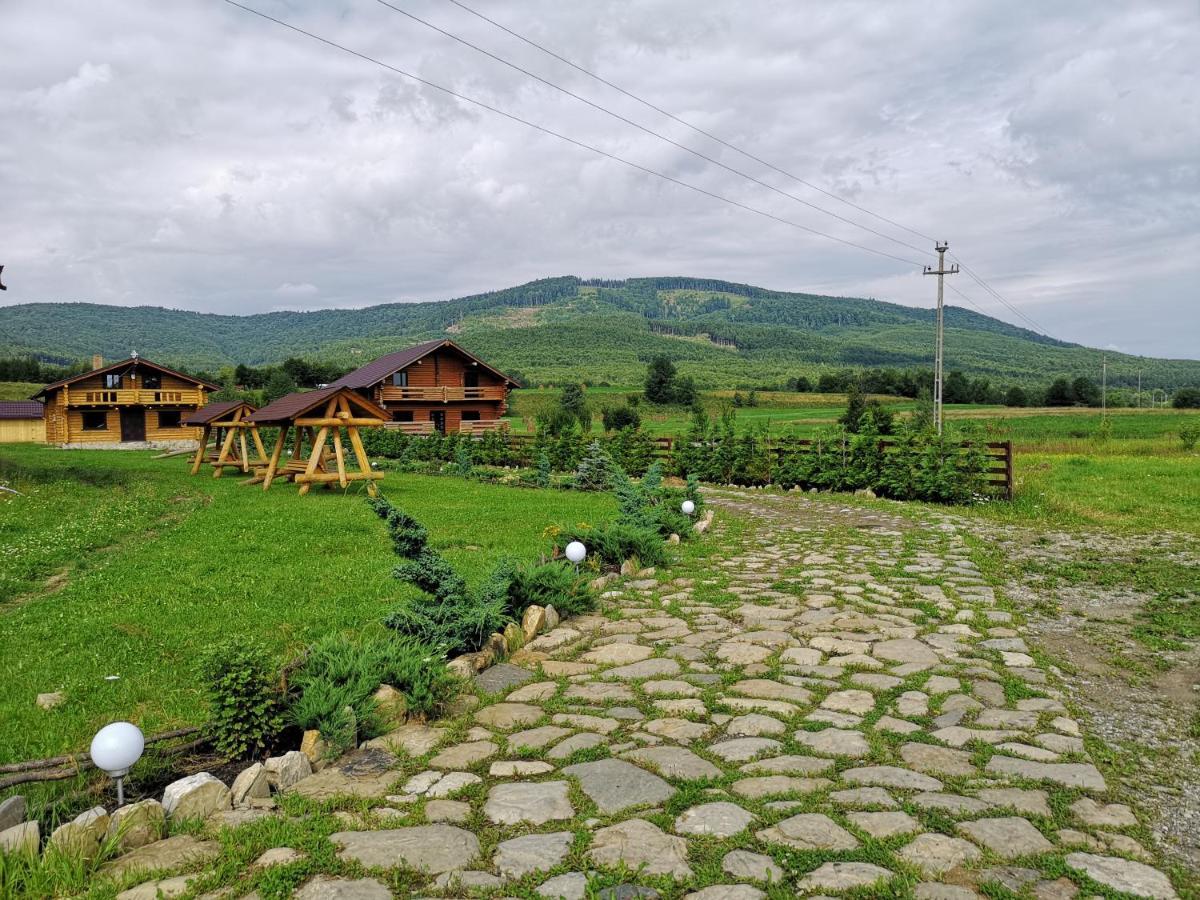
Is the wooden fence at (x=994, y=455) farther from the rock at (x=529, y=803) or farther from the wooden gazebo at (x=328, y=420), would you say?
the rock at (x=529, y=803)

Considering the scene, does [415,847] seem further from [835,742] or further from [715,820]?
[835,742]

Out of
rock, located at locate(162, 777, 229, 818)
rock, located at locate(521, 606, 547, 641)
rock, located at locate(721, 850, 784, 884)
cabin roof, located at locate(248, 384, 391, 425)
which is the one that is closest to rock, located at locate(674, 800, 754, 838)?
rock, located at locate(721, 850, 784, 884)

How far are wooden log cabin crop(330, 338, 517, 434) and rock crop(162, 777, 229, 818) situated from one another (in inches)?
1242

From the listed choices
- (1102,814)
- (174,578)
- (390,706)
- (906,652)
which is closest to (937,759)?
(1102,814)

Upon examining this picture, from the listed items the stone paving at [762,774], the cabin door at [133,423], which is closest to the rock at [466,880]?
the stone paving at [762,774]

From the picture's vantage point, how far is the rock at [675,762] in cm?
300

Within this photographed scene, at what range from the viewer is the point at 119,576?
7023 millimetres

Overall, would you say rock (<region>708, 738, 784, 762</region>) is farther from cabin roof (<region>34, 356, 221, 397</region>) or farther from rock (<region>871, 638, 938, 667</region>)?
cabin roof (<region>34, 356, 221, 397</region>)

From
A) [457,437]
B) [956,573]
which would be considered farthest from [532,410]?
[956,573]

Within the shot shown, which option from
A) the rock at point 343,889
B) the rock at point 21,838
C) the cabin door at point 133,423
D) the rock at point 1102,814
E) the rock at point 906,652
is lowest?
the rock at point 906,652

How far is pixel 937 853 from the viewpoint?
2.40 m

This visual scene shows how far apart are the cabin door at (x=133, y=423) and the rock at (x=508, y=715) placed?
41995 mm

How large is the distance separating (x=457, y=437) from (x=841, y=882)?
2351cm

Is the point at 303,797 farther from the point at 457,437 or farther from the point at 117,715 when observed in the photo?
the point at 457,437
